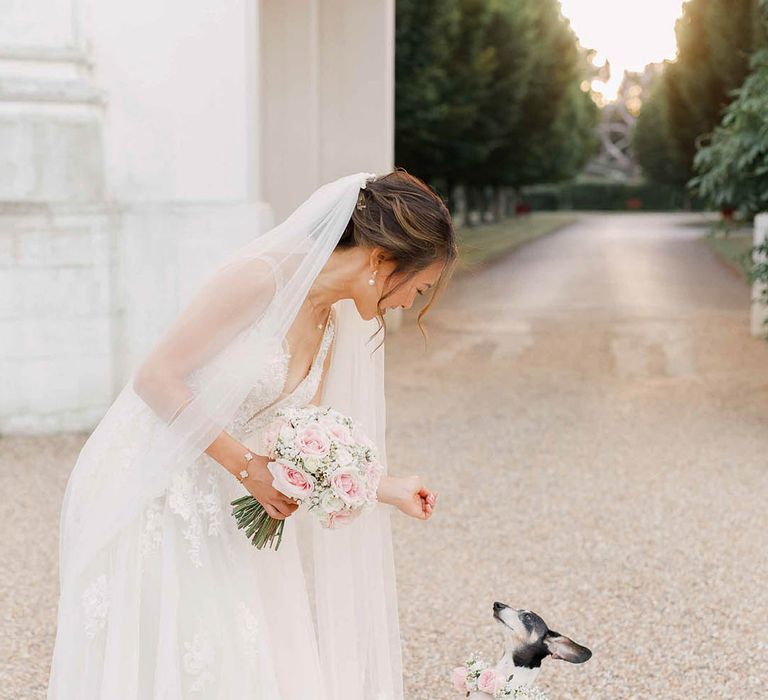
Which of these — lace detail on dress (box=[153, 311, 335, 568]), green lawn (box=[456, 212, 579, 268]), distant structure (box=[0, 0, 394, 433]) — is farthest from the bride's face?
green lawn (box=[456, 212, 579, 268])

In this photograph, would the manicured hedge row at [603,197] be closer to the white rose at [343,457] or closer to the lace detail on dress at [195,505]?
the lace detail on dress at [195,505]

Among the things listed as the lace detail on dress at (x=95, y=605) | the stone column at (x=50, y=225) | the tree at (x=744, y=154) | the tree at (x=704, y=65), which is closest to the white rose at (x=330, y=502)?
the lace detail on dress at (x=95, y=605)

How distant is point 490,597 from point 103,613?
2.43 meters

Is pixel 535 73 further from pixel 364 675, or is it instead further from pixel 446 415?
pixel 364 675

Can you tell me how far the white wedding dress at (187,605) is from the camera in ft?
8.49

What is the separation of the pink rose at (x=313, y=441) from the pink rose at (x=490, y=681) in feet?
2.86

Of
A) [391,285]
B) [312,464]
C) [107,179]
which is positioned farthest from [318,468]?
[107,179]

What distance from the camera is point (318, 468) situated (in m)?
2.43

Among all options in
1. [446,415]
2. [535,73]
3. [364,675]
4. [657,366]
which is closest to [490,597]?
[364,675]

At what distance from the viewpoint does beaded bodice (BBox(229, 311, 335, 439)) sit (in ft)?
8.73

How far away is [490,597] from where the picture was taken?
4746mm

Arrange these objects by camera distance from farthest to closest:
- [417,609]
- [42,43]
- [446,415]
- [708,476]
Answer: [446,415]
[42,43]
[708,476]
[417,609]

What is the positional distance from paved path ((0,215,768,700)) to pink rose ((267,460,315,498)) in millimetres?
1597

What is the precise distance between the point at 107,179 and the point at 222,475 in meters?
5.77
